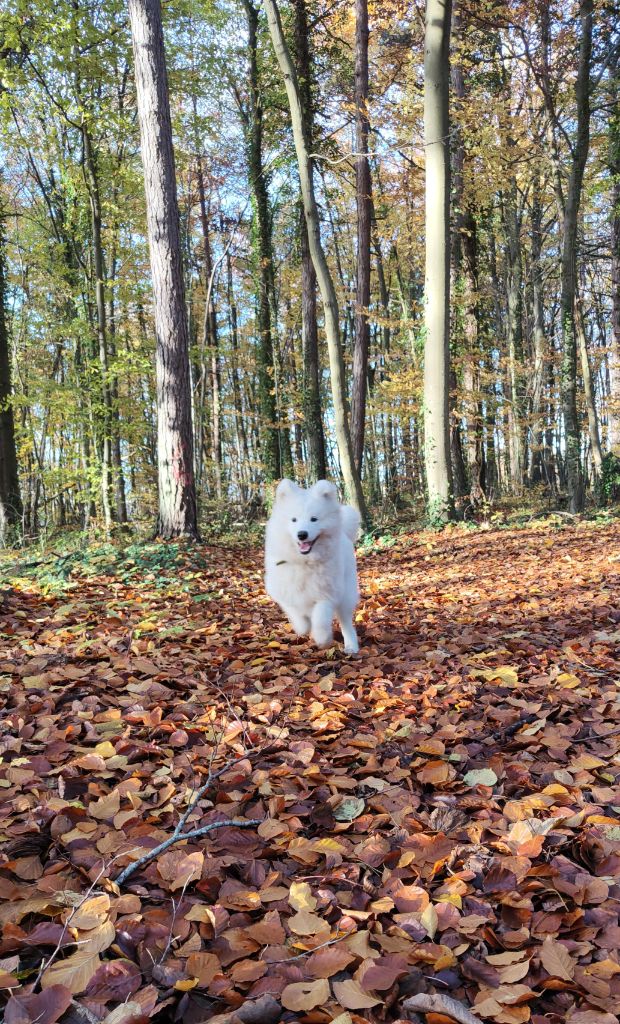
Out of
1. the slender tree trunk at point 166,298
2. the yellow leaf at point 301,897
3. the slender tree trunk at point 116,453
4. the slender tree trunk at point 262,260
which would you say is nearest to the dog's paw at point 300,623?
the yellow leaf at point 301,897

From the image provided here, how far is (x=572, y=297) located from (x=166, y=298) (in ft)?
27.3

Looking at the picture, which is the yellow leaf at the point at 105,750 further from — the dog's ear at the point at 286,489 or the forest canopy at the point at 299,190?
the forest canopy at the point at 299,190

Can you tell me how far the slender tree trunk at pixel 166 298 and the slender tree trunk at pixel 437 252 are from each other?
13.9 ft

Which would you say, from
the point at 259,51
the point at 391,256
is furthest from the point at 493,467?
the point at 259,51

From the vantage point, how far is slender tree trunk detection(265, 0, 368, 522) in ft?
32.3

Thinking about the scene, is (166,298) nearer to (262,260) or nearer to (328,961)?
(328,961)

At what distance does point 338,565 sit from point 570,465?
9.90m

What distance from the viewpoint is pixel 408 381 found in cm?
1466

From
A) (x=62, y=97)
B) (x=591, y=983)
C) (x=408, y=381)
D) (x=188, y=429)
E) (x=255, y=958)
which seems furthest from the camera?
(x=408, y=381)

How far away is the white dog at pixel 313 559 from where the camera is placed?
4.00m

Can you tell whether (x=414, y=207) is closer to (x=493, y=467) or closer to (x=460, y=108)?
(x=460, y=108)

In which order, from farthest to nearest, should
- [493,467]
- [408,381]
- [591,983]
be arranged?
[493,467] → [408,381] → [591,983]

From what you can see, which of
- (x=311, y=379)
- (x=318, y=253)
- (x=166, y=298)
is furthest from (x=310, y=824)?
(x=311, y=379)

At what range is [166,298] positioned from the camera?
810 centimetres
